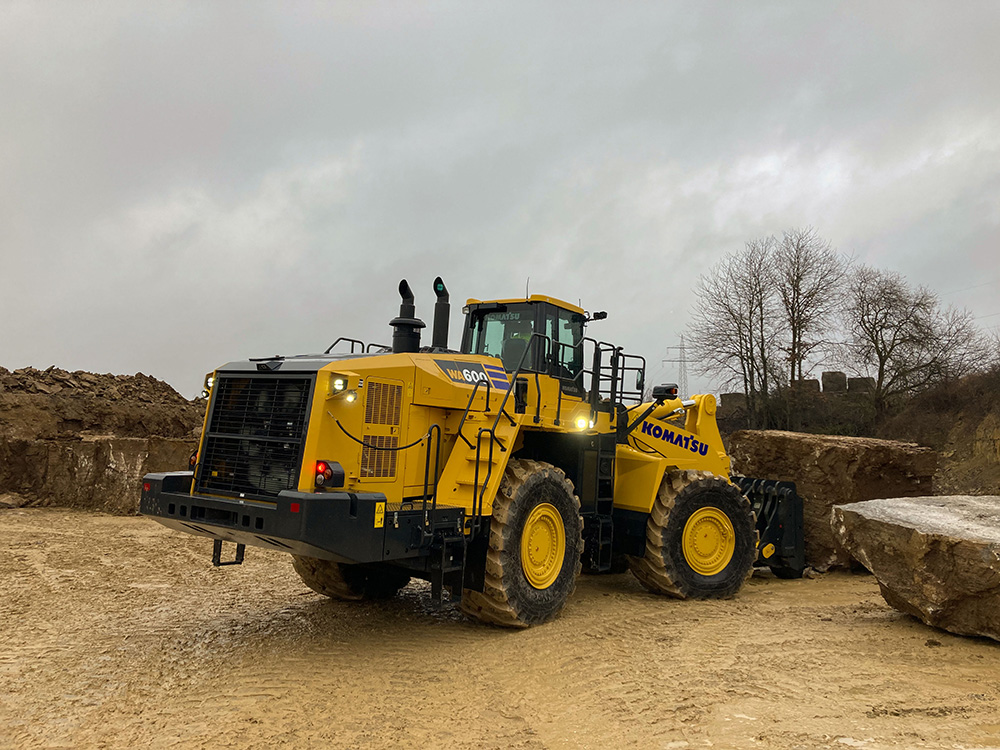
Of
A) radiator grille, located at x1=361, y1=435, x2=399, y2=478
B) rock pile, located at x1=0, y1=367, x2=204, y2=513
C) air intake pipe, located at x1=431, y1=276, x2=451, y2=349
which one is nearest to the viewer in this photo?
radiator grille, located at x1=361, y1=435, x2=399, y2=478

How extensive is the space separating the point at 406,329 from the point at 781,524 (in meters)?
5.86

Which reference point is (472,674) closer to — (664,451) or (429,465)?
(429,465)

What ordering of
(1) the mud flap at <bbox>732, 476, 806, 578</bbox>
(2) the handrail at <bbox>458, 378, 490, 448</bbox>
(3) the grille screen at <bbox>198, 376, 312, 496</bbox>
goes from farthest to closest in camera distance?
(1) the mud flap at <bbox>732, 476, 806, 578</bbox> → (2) the handrail at <bbox>458, 378, 490, 448</bbox> → (3) the grille screen at <bbox>198, 376, 312, 496</bbox>

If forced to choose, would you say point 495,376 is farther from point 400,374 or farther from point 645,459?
point 645,459

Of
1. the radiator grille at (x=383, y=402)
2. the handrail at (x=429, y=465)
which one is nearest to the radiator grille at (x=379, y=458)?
the radiator grille at (x=383, y=402)

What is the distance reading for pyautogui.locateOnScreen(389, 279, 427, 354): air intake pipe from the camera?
6.64 meters

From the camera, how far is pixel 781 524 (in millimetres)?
9578

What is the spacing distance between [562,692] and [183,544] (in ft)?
28.0


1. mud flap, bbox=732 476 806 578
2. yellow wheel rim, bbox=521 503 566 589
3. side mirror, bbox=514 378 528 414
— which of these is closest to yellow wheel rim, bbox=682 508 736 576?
mud flap, bbox=732 476 806 578

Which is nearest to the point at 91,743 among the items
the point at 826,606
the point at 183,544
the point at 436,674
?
the point at 436,674

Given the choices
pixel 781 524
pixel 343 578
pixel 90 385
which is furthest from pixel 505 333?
pixel 90 385

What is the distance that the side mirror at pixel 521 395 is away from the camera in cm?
671

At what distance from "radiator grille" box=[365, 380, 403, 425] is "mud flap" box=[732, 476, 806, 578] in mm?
5408

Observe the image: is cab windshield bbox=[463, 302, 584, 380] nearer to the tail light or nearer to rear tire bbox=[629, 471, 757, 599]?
rear tire bbox=[629, 471, 757, 599]
